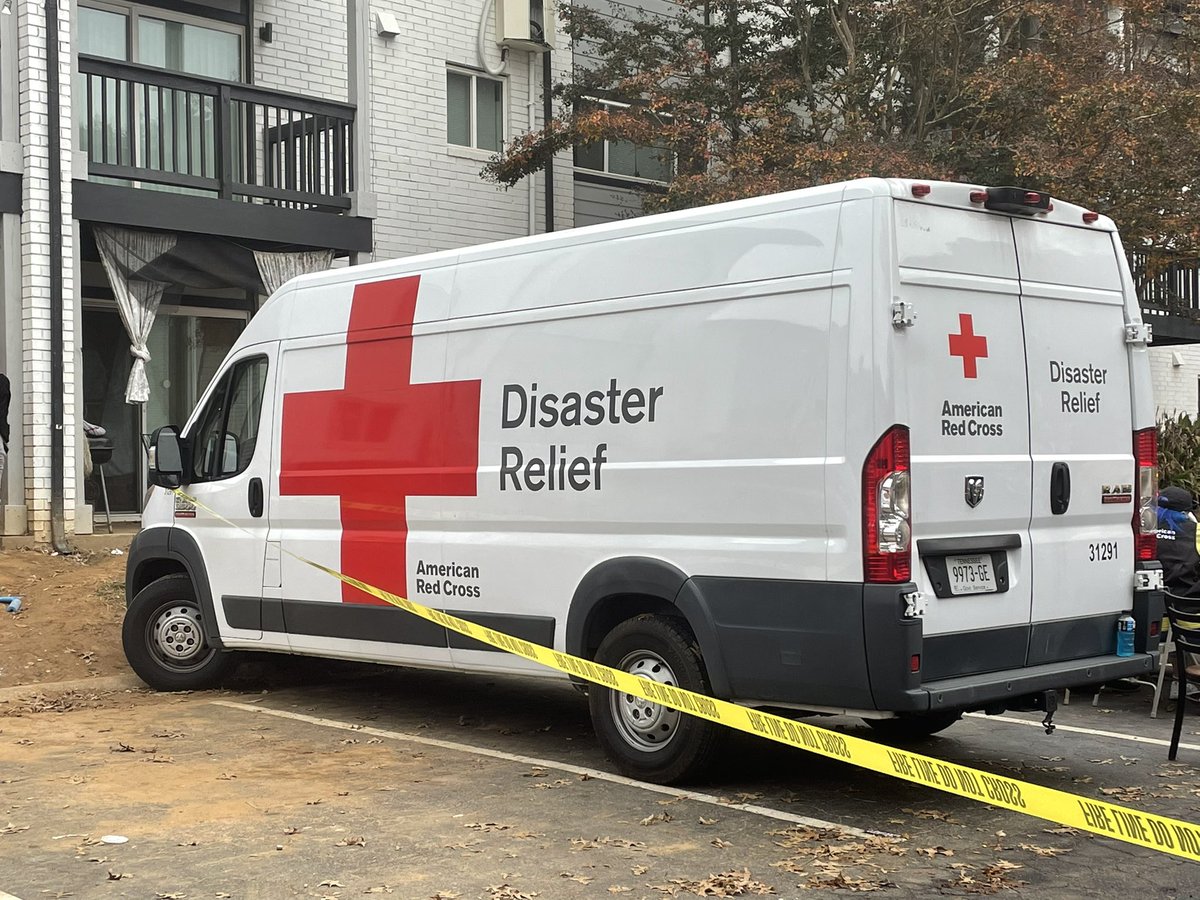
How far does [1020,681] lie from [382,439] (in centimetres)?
373

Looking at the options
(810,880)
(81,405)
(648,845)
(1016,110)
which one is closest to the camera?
(810,880)

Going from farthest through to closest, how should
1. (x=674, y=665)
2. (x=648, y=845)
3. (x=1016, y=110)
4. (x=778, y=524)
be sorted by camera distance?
(x=1016, y=110)
(x=674, y=665)
(x=778, y=524)
(x=648, y=845)

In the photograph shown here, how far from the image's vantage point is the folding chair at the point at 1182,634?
7535mm

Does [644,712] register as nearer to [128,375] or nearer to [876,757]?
[876,757]

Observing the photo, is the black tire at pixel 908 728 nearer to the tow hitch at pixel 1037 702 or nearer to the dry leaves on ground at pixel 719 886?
the tow hitch at pixel 1037 702

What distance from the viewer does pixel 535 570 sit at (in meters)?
7.75

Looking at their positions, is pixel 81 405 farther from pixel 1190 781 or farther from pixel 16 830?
pixel 1190 781

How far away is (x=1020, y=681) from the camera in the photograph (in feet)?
22.0

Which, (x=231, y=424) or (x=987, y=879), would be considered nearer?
(x=987, y=879)

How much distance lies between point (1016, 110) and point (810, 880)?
41.1ft

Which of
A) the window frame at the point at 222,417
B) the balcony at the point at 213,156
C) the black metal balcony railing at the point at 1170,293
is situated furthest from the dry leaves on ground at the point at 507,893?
the black metal balcony railing at the point at 1170,293

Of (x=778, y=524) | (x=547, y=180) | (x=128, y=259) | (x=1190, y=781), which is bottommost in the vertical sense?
(x=1190, y=781)

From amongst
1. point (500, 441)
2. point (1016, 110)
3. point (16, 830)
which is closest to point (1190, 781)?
point (500, 441)

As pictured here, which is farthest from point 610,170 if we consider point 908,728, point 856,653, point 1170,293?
point 856,653
